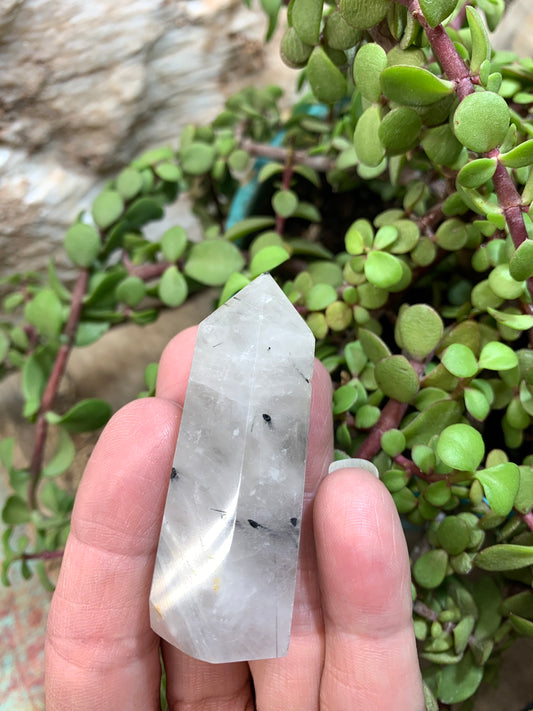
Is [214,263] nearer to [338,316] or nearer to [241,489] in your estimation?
[338,316]

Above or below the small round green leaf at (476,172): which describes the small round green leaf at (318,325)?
below

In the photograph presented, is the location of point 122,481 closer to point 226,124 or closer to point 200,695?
point 200,695

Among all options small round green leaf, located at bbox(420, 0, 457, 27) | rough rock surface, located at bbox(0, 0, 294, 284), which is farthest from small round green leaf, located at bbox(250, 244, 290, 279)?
rough rock surface, located at bbox(0, 0, 294, 284)

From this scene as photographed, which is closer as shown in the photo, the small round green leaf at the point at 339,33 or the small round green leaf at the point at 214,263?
the small round green leaf at the point at 339,33

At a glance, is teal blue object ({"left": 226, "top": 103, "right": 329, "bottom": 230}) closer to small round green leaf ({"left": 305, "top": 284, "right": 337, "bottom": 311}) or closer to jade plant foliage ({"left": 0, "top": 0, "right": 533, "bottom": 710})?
jade plant foliage ({"left": 0, "top": 0, "right": 533, "bottom": 710})

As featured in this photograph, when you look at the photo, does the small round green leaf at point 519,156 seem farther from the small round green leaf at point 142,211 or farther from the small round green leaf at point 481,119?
the small round green leaf at point 142,211

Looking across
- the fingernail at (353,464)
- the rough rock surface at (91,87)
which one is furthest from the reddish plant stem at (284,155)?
the fingernail at (353,464)

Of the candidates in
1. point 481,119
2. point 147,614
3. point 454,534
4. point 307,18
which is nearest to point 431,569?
point 454,534
